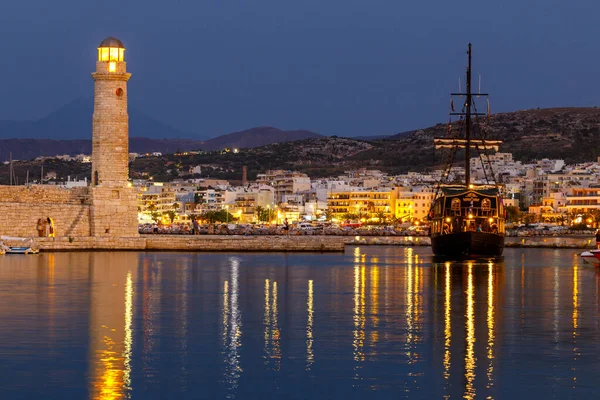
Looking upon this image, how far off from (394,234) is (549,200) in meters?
28.3

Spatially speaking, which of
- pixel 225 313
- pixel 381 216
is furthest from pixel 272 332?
pixel 381 216

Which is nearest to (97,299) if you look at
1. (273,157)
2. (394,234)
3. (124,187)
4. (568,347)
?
(568,347)

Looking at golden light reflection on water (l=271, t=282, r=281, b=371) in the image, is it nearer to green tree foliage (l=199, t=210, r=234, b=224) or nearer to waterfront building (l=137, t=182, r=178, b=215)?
green tree foliage (l=199, t=210, r=234, b=224)

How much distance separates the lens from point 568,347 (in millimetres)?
15273

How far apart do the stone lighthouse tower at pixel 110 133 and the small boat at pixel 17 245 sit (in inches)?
82.8

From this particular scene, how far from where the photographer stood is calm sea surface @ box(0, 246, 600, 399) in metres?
12.5

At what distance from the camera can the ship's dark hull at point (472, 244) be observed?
4153 cm

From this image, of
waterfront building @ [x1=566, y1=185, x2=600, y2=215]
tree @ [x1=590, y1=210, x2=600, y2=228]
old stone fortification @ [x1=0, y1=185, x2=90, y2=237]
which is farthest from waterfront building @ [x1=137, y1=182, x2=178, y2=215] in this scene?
old stone fortification @ [x1=0, y1=185, x2=90, y2=237]

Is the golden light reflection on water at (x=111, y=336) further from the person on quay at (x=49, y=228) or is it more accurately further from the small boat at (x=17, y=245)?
the person on quay at (x=49, y=228)

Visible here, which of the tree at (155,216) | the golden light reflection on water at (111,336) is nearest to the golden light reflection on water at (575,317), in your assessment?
the golden light reflection on water at (111,336)

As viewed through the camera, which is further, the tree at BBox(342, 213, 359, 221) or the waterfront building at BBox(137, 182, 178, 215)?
the waterfront building at BBox(137, 182, 178, 215)

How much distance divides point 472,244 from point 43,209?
46.7 feet

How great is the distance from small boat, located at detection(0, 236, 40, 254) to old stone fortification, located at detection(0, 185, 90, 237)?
368mm

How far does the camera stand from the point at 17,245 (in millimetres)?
38250
